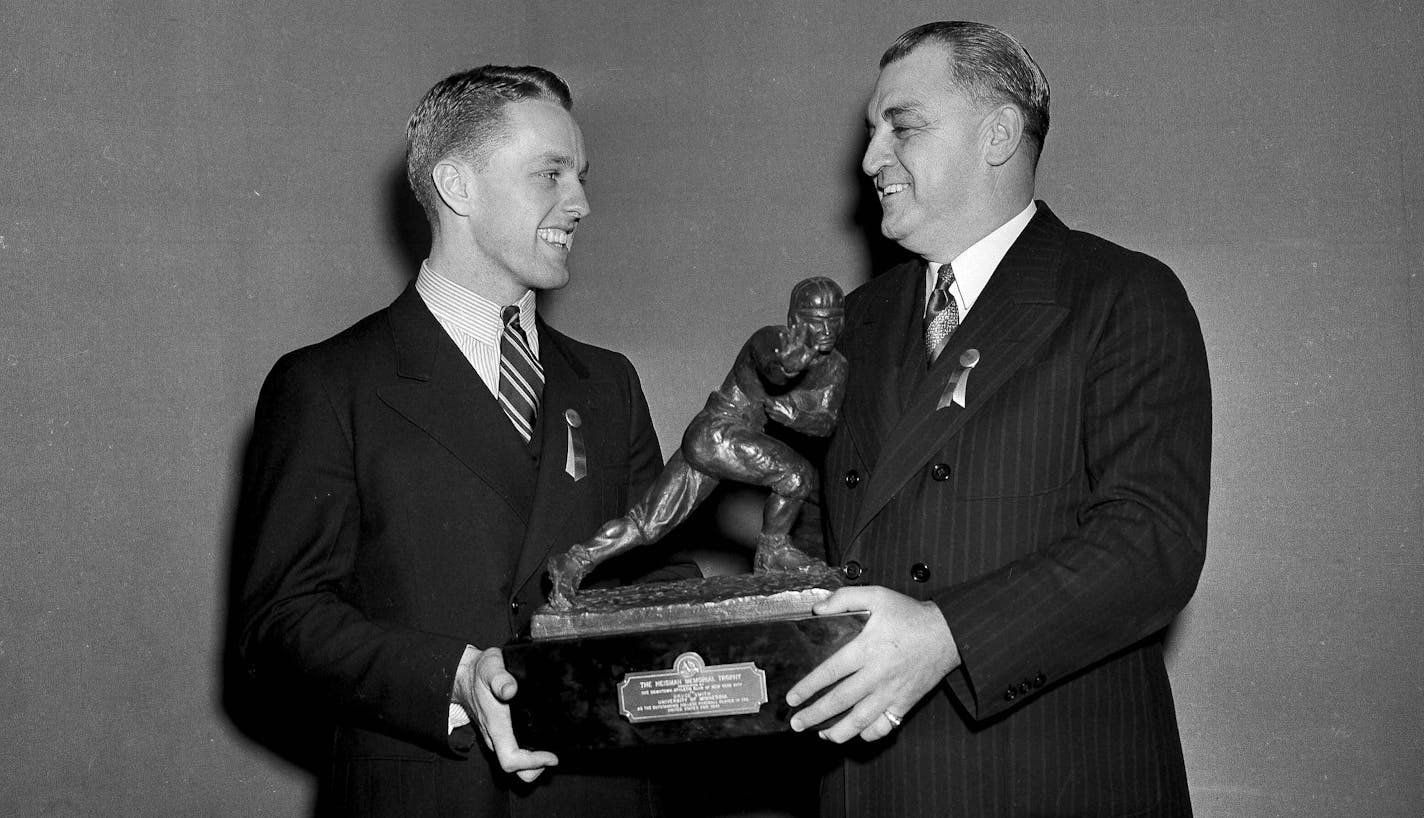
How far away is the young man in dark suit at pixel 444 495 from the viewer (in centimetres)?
221

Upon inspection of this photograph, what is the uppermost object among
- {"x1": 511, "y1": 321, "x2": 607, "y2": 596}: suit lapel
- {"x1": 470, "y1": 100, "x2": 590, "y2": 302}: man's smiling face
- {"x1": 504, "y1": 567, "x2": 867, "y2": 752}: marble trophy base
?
{"x1": 470, "y1": 100, "x2": 590, "y2": 302}: man's smiling face

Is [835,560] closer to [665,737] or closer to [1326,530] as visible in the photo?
[665,737]

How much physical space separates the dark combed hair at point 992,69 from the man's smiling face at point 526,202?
726 mm

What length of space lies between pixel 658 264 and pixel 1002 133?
1.66 m

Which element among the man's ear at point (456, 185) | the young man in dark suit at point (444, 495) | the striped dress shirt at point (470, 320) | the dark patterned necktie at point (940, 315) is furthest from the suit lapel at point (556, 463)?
the dark patterned necktie at point (940, 315)

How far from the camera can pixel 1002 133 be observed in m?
2.43

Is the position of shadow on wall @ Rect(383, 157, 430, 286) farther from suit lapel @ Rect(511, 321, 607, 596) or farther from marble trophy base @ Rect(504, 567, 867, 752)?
marble trophy base @ Rect(504, 567, 867, 752)

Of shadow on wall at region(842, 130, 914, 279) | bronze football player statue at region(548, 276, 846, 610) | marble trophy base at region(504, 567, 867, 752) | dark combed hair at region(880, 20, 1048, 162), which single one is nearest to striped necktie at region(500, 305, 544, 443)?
bronze football player statue at region(548, 276, 846, 610)

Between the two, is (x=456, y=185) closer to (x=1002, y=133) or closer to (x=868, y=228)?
(x=1002, y=133)

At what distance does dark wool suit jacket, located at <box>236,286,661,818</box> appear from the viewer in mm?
2219

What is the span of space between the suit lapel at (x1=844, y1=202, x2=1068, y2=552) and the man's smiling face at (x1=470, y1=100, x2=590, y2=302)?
2.59 ft

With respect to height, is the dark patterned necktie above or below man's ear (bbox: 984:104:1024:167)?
below

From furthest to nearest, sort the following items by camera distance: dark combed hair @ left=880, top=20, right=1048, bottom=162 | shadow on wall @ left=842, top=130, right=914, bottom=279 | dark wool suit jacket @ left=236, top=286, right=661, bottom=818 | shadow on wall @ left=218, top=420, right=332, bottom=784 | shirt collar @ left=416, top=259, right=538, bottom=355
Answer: shadow on wall @ left=842, top=130, right=914, bottom=279 → shadow on wall @ left=218, top=420, right=332, bottom=784 → shirt collar @ left=416, top=259, right=538, bottom=355 → dark combed hair @ left=880, top=20, right=1048, bottom=162 → dark wool suit jacket @ left=236, top=286, right=661, bottom=818

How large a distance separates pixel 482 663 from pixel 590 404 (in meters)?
0.66
